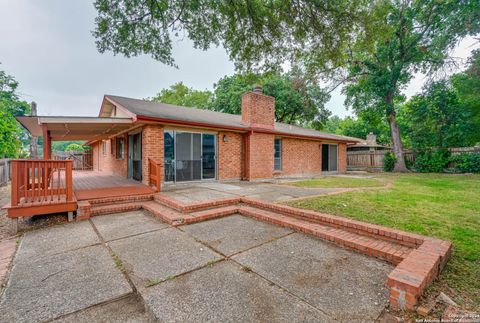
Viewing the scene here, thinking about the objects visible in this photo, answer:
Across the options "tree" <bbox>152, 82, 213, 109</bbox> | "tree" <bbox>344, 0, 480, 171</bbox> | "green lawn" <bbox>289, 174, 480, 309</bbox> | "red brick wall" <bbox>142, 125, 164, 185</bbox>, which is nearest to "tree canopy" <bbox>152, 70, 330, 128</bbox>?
"tree" <bbox>344, 0, 480, 171</bbox>

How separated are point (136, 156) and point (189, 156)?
7.84ft

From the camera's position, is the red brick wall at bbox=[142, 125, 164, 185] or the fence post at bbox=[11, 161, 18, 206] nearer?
the fence post at bbox=[11, 161, 18, 206]

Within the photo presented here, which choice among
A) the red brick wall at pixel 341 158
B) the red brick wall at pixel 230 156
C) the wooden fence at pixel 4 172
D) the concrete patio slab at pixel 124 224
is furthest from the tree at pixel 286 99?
the concrete patio slab at pixel 124 224

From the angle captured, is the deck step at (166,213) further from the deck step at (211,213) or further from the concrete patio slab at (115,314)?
the concrete patio slab at (115,314)

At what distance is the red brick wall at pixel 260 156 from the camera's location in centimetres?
1018

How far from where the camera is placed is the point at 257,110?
10875 mm

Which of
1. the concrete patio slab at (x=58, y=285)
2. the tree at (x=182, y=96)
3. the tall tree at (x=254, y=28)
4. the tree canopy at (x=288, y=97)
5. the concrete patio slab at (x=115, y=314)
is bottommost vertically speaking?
the concrete patio slab at (x=115, y=314)

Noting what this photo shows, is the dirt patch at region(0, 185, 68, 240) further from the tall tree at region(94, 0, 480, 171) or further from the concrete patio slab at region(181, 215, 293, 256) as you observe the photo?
the tall tree at region(94, 0, 480, 171)

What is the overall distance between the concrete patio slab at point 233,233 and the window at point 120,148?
7969 mm

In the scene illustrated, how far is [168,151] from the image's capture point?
8039 millimetres

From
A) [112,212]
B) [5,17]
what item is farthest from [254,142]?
[5,17]

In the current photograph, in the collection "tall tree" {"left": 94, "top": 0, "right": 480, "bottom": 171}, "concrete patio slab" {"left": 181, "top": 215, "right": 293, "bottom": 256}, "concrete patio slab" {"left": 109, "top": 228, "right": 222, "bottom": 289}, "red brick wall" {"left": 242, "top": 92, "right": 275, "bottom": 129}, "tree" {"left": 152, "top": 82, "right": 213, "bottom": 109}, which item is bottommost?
"concrete patio slab" {"left": 109, "top": 228, "right": 222, "bottom": 289}

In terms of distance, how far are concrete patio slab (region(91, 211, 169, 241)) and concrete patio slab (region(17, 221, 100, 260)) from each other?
18 centimetres

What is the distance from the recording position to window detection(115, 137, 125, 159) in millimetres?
10600
